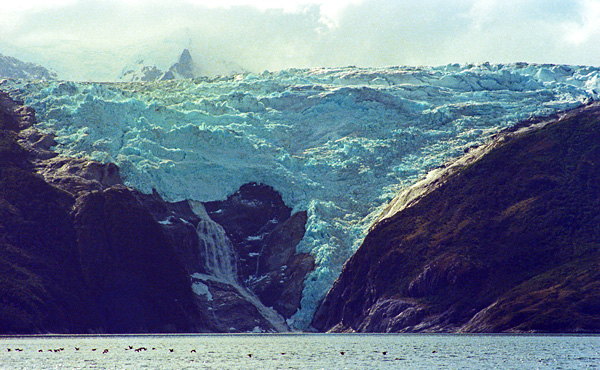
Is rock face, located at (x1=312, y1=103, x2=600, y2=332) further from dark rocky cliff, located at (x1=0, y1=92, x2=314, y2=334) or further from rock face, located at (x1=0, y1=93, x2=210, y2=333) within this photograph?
rock face, located at (x1=0, y1=93, x2=210, y2=333)

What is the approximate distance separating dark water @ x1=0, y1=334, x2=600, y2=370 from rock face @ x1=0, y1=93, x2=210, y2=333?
22290mm

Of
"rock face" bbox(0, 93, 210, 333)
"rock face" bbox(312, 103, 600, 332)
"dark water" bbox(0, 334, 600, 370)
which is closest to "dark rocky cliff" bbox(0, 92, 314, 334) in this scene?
"rock face" bbox(0, 93, 210, 333)

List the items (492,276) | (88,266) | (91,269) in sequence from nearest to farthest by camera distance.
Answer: (492,276), (91,269), (88,266)

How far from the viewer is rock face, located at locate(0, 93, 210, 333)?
176500 millimetres

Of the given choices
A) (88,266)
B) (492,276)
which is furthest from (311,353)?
(88,266)

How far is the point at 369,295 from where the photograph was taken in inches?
7653

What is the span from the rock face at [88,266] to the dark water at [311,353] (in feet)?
73.1

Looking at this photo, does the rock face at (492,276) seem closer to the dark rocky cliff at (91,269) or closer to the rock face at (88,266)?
the dark rocky cliff at (91,269)

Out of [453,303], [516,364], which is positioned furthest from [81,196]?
[516,364]

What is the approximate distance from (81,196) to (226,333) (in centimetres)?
4186

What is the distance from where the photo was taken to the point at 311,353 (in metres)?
123

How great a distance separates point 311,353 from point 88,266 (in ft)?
254

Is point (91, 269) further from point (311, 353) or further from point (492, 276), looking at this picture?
point (492, 276)

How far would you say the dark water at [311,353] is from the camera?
10312 centimetres
